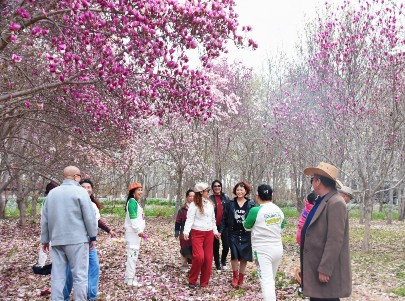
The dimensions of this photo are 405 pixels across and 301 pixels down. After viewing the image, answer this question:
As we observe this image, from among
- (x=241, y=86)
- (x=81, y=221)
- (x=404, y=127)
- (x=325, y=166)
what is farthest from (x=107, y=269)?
(x=241, y=86)

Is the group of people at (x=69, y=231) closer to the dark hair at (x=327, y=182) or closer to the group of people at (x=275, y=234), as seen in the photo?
the group of people at (x=275, y=234)

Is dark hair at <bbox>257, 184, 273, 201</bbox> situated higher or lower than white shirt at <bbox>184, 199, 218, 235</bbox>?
higher

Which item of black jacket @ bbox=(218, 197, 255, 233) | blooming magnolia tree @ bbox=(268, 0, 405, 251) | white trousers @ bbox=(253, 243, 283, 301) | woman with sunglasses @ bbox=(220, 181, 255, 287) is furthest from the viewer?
blooming magnolia tree @ bbox=(268, 0, 405, 251)

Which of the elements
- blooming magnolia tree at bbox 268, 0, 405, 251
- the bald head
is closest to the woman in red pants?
the bald head

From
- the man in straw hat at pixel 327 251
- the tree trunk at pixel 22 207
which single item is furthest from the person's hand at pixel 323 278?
the tree trunk at pixel 22 207

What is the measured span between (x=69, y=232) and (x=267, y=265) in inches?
103

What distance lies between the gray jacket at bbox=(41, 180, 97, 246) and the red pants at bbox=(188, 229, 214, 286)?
280 centimetres

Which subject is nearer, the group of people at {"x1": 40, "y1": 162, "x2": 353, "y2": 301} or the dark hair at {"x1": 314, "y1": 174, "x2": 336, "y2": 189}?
the group of people at {"x1": 40, "y1": 162, "x2": 353, "y2": 301}

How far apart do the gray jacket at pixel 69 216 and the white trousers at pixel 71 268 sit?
0.10 metres

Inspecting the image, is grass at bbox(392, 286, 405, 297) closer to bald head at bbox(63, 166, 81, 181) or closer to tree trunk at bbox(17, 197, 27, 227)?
bald head at bbox(63, 166, 81, 181)

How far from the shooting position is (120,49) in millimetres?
7379

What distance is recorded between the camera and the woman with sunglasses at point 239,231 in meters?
7.98

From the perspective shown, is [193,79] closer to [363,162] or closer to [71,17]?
[71,17]

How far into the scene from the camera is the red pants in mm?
8031
